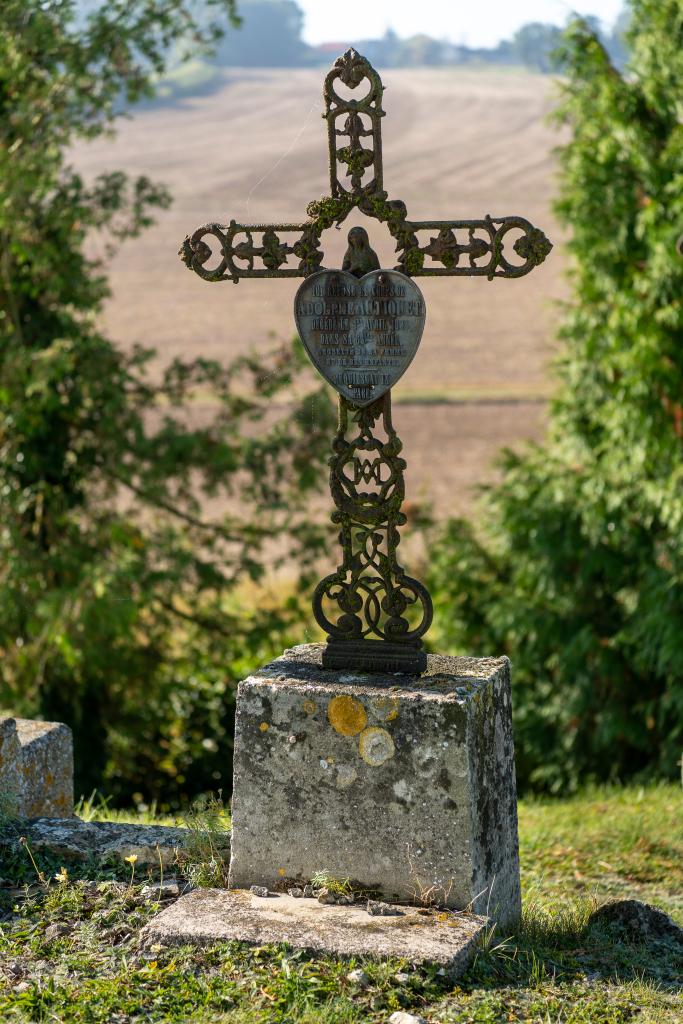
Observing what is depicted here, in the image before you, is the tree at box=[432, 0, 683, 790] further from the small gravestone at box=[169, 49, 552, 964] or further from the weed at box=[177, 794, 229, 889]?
the weed at box=[177, 794, 229, 889]

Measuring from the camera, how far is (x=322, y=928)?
12.3ft

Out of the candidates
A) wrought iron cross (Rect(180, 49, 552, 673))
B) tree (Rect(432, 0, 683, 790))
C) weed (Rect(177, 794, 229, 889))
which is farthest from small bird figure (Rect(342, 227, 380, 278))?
tree (Rect(432, 0, 683, 790))

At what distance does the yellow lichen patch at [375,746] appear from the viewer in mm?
4000

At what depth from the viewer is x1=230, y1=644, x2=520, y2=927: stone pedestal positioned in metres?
3.95

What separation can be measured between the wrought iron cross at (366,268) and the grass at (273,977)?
1.04 metres

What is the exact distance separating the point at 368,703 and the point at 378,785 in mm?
261

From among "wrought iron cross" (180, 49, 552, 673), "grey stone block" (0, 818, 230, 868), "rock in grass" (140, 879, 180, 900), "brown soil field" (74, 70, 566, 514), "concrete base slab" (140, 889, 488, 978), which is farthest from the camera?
"brown soil field" (74, 70, 566, 514)

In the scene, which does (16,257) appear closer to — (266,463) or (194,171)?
(266,463)

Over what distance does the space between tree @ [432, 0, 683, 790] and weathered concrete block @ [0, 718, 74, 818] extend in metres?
4.38

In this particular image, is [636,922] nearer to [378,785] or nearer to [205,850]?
[378,785]

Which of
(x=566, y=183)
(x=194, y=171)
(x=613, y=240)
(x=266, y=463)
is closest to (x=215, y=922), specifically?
(x=266, y=463)

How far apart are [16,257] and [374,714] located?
6.46 meters

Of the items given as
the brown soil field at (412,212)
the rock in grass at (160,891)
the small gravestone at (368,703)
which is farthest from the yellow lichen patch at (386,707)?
the brown soil field at (412,212)

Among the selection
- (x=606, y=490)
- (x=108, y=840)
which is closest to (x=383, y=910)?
(x=108, y=840)
